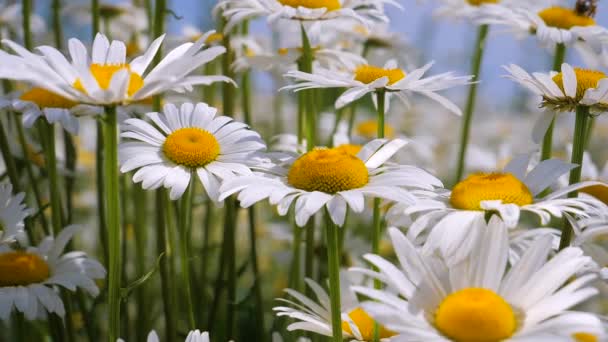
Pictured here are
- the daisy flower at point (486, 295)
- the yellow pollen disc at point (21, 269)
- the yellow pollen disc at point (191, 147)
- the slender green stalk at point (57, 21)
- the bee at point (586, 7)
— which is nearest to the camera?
the daisy flower at point (486, 295)

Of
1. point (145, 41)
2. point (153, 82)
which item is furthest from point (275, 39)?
point (153, 82)

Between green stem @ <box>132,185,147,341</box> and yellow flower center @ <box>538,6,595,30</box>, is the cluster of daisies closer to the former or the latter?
yellow flower center @ <box>538,6,595,30</box>

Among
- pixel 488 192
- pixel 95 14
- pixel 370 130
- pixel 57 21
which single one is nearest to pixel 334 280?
pixel 488 192

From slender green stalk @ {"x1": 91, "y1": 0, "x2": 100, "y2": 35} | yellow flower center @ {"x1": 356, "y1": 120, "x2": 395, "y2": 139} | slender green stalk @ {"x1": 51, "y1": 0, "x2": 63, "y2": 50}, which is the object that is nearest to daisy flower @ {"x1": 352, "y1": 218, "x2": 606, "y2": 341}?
slender green stalk @ {"x1": 91, "y1": 0, "x2": 100, "y2": 35}

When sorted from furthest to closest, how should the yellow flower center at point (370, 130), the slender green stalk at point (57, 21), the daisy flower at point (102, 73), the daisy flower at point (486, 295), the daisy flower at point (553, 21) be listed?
the yellow flower center at point (370, 130) < the slender green stalk at point (57, 21) < the daisy flower at point (553, 21) < the daisy flower at point (102, 73) < the daisy flower at point (486, 295)

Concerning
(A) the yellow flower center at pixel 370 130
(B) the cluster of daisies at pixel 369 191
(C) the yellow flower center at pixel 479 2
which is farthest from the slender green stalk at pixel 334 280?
(A) the yellow flower center at pixel 370 130

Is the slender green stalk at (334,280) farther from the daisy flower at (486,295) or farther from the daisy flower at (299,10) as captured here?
the daisy flower at (299,10)

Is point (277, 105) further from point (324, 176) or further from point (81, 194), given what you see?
point (324, 176)

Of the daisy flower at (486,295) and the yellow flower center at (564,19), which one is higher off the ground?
the yellow flower center at (564,19)
